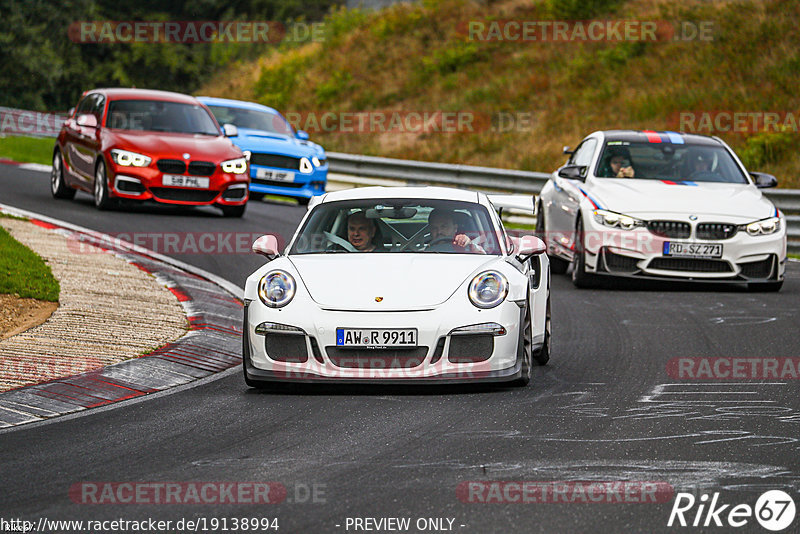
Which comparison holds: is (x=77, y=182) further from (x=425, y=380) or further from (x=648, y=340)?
(x=425, y=380)

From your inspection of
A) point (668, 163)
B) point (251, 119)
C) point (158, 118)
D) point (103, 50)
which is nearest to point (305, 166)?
point (251, 119)

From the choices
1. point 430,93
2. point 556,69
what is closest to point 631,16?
point 556,69

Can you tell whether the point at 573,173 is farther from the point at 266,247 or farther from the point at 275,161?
the point at 275,161

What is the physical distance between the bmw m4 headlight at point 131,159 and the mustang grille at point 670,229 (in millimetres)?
7494

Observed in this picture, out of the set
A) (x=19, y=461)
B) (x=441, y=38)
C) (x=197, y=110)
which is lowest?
(x=19, y=461)

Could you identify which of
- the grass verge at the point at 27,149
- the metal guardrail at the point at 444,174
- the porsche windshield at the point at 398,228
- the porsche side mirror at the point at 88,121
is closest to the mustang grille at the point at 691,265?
the porsche windshield at the point at 398,228

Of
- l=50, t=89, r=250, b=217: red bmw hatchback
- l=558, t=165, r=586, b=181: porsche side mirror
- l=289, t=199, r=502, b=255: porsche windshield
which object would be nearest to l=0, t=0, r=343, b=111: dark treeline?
l=50, t=89, r=250, b=217: red bmw hatchback

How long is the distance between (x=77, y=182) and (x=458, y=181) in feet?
24.8

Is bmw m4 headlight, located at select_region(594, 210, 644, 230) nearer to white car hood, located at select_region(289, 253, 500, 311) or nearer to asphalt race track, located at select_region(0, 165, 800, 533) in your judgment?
asphalt race track, located at select_region(0, 165, 800, 533)

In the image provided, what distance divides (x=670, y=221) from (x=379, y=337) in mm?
6470

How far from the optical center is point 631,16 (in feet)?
119

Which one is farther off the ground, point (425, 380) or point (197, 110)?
point (197, 110)

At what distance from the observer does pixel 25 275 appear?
38.8ft

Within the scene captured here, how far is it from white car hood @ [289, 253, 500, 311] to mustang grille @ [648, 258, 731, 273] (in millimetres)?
5378
